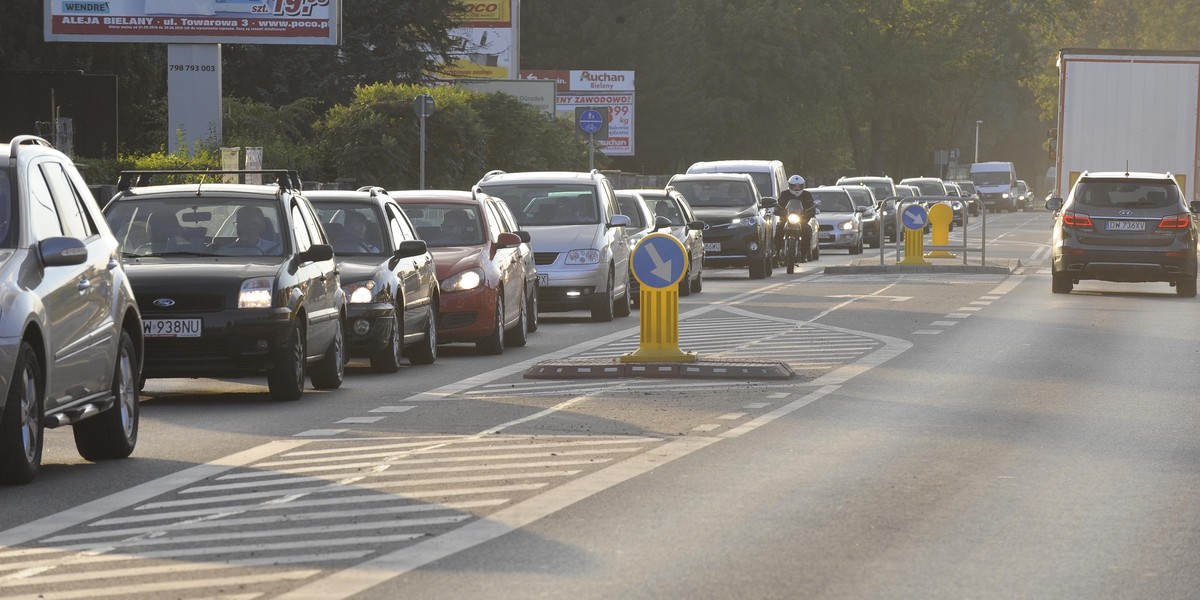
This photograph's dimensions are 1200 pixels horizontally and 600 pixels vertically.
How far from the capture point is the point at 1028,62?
340 feet

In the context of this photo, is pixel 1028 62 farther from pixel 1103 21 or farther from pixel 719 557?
pixel 719 557

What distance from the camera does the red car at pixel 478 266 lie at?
20.1 metres

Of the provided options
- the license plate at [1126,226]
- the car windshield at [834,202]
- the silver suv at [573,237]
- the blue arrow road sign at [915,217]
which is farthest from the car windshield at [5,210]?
the car windshield at [834,202]

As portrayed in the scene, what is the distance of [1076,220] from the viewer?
3034 cm

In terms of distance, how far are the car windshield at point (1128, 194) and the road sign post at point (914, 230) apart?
629 cm

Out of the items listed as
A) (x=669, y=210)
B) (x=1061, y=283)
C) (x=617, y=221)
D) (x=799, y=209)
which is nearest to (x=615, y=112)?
(x=799, y=209)

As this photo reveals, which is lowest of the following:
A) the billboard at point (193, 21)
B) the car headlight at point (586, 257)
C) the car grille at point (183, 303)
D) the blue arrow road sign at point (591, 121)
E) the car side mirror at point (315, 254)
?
the car headlight at point (586, 257)

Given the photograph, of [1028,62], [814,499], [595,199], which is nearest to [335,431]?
[814,499]

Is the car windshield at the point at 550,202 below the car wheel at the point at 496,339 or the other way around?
the other way around

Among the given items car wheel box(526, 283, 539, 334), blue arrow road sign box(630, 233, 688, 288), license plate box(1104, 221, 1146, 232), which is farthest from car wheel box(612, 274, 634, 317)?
blue arrow road sign box(630, 233, 688, 288)

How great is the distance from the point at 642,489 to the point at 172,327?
5.38 m

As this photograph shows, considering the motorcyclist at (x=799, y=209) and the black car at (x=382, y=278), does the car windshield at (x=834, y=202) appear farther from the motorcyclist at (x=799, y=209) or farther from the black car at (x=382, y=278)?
the black car at (x=382, y=278)

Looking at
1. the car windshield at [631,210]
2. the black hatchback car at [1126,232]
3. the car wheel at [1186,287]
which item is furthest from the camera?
the car wheel at [1186,287]

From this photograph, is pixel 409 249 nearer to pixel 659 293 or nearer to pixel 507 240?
pixel 659 293
